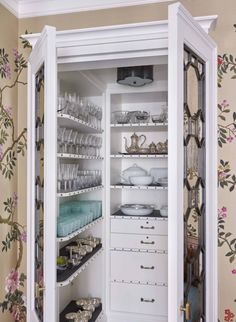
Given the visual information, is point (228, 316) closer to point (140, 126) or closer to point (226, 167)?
point (226, 167)

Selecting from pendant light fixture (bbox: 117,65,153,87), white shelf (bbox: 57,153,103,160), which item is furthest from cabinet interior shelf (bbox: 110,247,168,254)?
pendant light fixture (bbox: 117,65,153,87)

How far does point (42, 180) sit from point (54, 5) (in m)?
1.14

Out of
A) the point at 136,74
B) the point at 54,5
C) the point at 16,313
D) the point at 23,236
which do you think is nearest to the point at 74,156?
the point at 23,236

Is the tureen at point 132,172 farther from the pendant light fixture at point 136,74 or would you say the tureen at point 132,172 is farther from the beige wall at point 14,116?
the beige wall at point 14,116

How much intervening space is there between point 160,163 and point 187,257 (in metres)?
1.78

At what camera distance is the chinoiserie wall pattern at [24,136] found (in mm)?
1756

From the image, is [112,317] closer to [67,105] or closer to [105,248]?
[105,248]

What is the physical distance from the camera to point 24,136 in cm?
206

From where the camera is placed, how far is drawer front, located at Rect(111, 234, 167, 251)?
2799 millimetres

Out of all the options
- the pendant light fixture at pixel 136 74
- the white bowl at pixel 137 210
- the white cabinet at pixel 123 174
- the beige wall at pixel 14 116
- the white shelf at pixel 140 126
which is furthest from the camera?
the white bowl at pixel 137 210

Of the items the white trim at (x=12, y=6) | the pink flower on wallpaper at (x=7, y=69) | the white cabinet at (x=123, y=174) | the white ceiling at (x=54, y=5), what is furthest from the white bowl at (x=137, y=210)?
the white trim at (x=12, y=6)

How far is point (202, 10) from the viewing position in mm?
1801

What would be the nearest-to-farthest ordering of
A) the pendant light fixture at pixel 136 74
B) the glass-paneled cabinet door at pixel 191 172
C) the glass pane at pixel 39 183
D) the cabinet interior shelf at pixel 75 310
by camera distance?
the glass-paneled cabinet door at pixel 191 172 → the glass pane at pixel 39 183 → the pendant light fixture at pixel 136 74 → the cabinet interior shelf at pixel 75 310

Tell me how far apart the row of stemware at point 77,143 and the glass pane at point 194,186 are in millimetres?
1000
